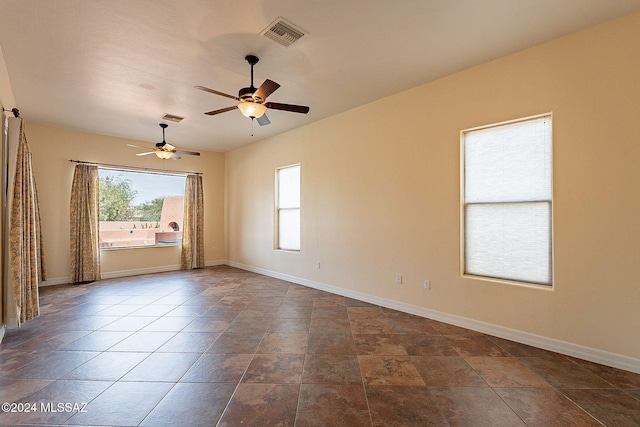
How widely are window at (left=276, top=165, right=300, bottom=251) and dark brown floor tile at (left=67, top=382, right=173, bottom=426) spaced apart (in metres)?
3.89

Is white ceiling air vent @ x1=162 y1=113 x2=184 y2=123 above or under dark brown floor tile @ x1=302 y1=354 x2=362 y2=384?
above

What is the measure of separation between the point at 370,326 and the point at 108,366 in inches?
109

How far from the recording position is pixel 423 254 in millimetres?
3855

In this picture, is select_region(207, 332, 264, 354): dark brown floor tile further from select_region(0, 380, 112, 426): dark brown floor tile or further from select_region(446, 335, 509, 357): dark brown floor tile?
select_region(446, 335, 509, 357): dark brown floor tile

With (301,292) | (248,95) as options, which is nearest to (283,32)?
(248,95)

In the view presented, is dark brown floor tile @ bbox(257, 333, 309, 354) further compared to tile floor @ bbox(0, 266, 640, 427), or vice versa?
dark brown floor tile @ bbox(257, 333, 309, 354)

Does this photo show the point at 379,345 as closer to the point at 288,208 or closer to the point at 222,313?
the point at 222,313

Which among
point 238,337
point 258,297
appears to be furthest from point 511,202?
point 258,297

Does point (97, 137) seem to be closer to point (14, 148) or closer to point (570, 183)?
point (14, 148)

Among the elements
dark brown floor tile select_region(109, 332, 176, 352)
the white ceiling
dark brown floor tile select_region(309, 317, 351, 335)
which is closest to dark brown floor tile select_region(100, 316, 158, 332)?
dark brown floor tile select_region(109, 332, 176, 352)

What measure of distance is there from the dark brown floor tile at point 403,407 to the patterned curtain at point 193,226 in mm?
6387

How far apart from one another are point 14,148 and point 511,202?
5949 mm

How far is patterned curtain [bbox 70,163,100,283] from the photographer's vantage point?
584 cm

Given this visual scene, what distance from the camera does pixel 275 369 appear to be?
99.7 inches
